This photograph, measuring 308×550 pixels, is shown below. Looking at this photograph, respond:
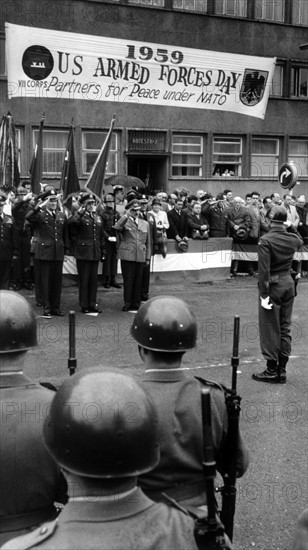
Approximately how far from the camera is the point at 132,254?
12812mm

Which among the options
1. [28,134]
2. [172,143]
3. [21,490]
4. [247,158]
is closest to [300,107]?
[247,158]

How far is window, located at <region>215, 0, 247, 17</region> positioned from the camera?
26578 millimetres

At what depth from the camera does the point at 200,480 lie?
9.91ft

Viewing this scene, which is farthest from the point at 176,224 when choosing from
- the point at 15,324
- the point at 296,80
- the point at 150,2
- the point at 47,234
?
the point at 296,80

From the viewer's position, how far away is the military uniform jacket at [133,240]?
42.1 feet

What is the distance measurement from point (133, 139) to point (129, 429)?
2314cm

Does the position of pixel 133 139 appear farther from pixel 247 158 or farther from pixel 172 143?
pixel 247 158

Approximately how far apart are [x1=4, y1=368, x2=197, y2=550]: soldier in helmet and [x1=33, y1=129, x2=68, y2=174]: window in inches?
858

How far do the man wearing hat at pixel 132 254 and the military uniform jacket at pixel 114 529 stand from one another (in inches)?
421

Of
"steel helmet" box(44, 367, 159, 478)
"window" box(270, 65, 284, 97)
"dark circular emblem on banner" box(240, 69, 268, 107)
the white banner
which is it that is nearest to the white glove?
"steel helmet" box(44, 367, 159, 478)

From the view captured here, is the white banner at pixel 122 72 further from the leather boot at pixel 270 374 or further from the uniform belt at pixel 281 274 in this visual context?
the leather boot at pixel 270 374

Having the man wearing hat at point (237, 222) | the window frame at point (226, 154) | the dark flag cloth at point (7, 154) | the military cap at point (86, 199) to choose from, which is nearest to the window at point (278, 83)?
the window frame at point (226, 154)

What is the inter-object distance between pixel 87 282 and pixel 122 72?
16.5ft

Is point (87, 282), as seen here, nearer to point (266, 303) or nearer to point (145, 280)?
point (145, 280)
